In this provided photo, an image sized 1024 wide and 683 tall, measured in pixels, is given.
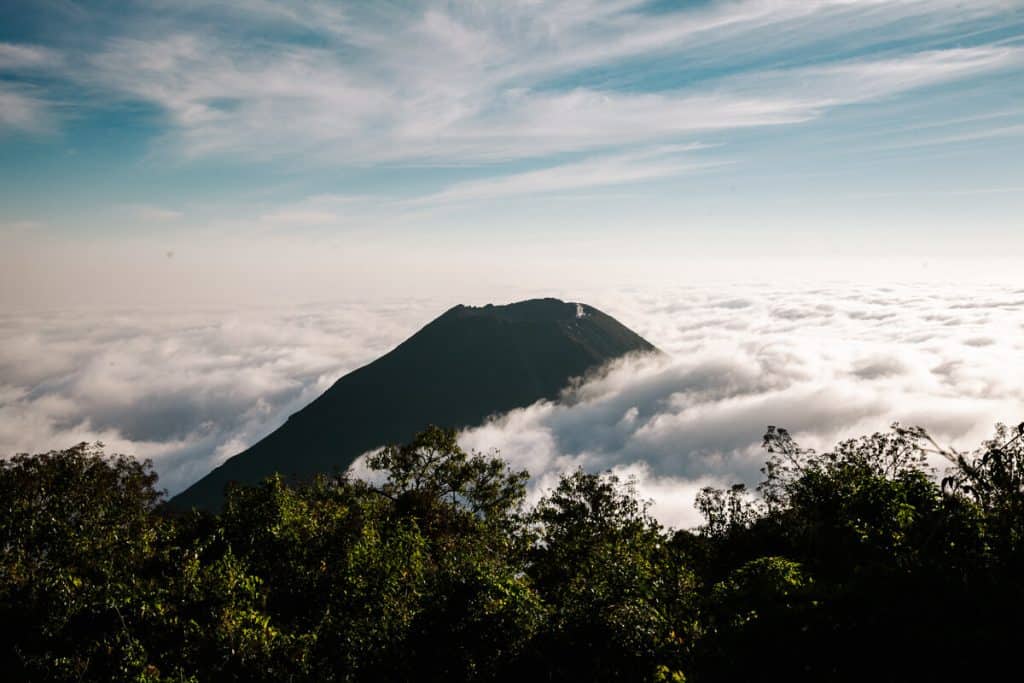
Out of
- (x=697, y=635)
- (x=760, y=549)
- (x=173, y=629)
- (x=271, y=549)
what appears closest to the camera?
(x=697, y=635)

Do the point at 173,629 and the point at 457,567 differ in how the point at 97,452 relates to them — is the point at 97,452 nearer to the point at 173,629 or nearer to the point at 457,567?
the point at 173,629

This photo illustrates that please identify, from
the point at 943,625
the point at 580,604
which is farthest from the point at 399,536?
the point at 943,625

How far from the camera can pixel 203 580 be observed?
632 inches

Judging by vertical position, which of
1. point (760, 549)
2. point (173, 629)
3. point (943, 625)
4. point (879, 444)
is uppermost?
point (943, 625)

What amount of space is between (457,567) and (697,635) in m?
7.77

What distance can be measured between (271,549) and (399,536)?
500cm

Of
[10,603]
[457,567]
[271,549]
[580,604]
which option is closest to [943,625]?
[580,604]

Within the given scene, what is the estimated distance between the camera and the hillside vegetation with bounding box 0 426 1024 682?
9.20 m

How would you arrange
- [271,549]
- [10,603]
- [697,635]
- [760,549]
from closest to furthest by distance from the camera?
[697,635] < [10,603] < [271,549] < [760,549]

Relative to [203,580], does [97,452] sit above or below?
above

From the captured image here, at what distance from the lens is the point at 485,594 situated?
49.9 ft

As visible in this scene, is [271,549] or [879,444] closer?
[271,549]

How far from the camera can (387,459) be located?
3450cm

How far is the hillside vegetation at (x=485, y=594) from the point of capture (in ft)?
30.2
